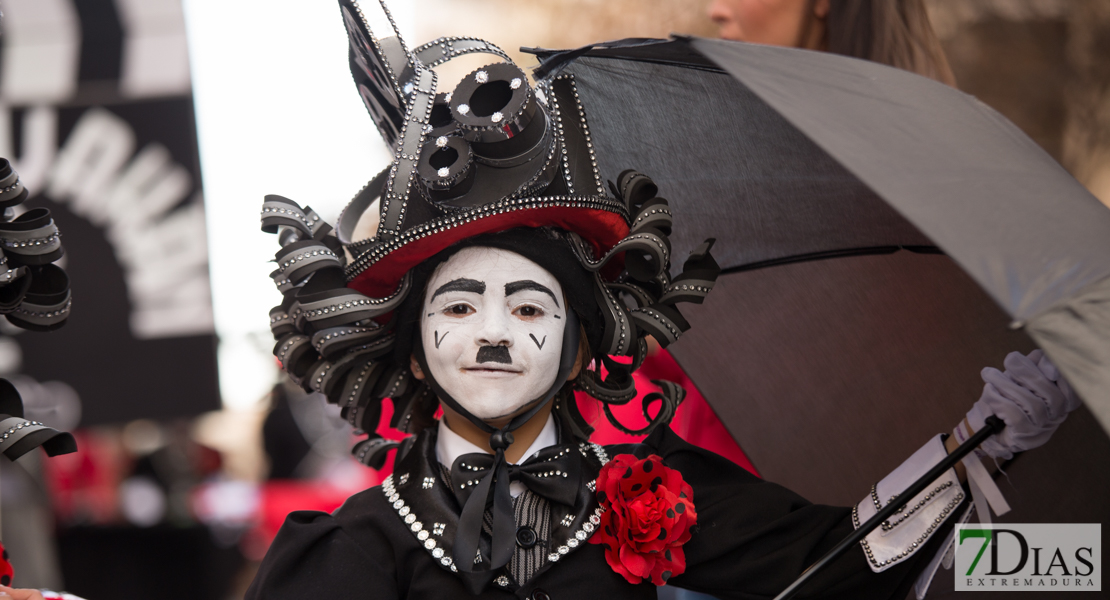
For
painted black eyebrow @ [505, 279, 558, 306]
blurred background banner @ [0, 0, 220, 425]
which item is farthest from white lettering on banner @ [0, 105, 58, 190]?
painted black eyebrow @ [505, 279, 558, 306]

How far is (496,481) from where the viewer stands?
1400 millimetres

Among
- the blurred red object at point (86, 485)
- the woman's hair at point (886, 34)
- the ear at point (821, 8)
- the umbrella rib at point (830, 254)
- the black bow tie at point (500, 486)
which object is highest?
the ear at point (821, 8)

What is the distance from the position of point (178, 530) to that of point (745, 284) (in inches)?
134

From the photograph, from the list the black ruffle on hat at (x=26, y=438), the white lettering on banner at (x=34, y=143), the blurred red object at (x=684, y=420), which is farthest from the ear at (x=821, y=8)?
the white lettering on banner at (x=34, y=143)

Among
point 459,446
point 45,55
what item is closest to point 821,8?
point 459,446

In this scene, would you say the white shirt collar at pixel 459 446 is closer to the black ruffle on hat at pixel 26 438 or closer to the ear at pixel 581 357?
the ear at pixel 581 357

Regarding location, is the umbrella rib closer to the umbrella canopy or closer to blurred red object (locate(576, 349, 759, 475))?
the umbrella canopy

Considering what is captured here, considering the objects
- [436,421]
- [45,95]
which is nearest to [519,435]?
[436,421]

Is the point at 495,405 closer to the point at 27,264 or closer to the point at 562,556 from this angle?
the point at 562,556

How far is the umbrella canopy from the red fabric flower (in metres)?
0.49

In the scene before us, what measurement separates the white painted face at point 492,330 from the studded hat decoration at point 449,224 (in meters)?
0.07

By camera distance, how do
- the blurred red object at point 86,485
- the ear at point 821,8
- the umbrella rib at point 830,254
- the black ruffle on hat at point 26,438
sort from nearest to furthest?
1. the black ruffle on hat at point 26,438
2. the umbrella rib at point 830,254
3. the ear at point 821,8
4. the blurred red object at point 86,485

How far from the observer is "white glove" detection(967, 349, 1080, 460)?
123cm

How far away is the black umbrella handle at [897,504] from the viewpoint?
1268 mm
